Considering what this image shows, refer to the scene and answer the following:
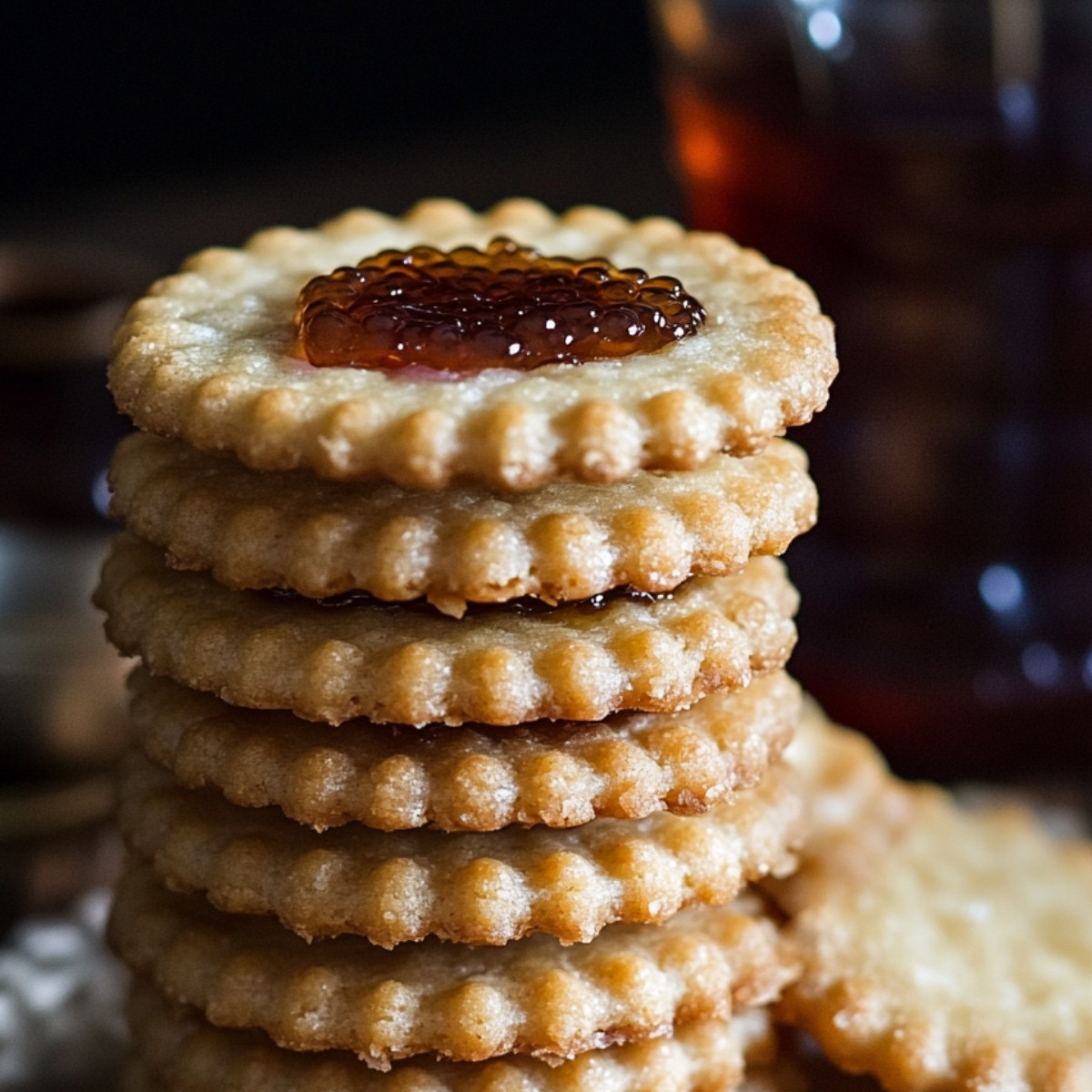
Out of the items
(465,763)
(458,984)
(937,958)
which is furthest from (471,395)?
(937,958)

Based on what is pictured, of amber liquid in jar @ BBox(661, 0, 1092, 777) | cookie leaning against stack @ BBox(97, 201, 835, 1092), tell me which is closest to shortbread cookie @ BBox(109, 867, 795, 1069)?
cookie leaning against stack @ BBox(97, 201, 835, 1092)

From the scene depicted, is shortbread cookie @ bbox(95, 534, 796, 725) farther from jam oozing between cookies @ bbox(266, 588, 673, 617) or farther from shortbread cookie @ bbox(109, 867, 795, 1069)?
shortbread cookie @ bbox(109, 867, 795, 1069)

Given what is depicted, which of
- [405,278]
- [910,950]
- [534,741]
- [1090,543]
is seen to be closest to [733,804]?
[534,741]

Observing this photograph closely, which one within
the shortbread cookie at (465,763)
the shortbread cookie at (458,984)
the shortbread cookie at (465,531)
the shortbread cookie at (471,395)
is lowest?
the shortbread cookie at (458,984)

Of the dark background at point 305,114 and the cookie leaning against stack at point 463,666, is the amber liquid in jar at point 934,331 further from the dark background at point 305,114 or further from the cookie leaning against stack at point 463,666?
the dark background at point 305,114

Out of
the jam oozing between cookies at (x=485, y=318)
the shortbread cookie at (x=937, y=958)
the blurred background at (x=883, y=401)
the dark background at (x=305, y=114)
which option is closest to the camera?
the jam oozing between cookies at (x=485, y=318)

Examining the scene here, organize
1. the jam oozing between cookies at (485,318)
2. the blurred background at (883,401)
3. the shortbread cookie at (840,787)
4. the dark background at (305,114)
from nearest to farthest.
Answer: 1. the jam oozing between cookies at (485,318)
2. the shortbread cookie at (840,787)
3. the blurred background at (883,401)
4. the dark background at (305,114)

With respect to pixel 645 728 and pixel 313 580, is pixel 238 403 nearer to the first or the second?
pixel 313 580

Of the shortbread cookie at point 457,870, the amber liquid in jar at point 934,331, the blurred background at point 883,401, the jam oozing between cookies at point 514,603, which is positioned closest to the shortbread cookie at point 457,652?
the jam oozing between cookies at point 514,603
